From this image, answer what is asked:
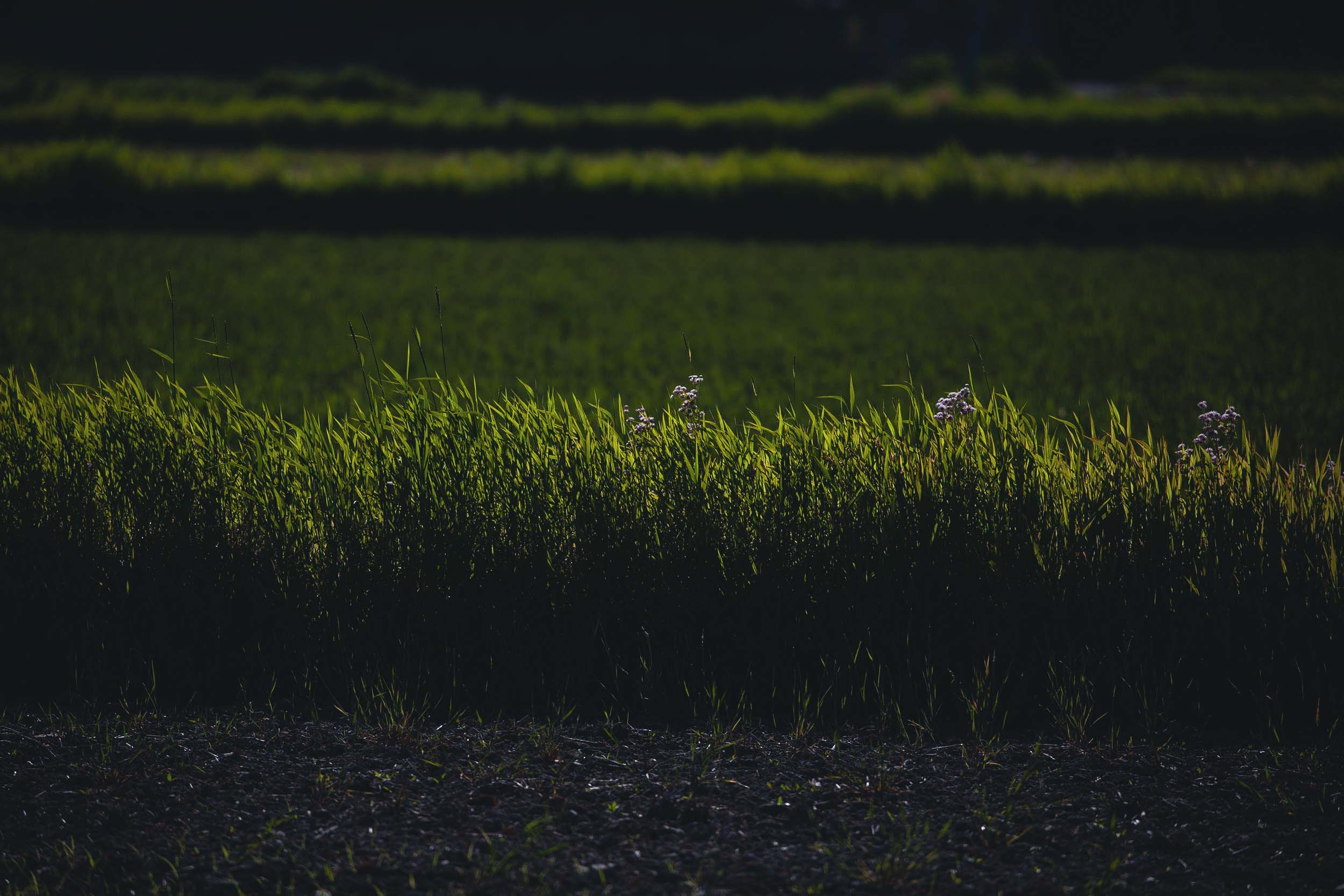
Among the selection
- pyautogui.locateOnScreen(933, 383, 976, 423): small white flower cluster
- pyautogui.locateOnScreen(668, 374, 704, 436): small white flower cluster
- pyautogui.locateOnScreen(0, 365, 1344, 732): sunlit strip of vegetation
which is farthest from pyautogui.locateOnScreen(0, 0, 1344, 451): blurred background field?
pyautogui.locateOnScreen(0, 365, 1344, 732): sunlit strip of vegetation

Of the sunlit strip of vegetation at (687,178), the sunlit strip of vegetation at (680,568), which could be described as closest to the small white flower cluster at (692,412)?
the sunlit strip of vegetation at (680,568)

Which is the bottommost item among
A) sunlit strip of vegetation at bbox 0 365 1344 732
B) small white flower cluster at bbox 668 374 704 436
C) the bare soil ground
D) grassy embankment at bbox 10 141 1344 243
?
the bare soil ground

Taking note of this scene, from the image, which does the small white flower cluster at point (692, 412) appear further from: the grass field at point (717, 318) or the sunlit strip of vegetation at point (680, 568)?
the grass field at point (717, 318)

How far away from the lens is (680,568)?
338cm

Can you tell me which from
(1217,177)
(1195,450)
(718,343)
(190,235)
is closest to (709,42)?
(1217,177)

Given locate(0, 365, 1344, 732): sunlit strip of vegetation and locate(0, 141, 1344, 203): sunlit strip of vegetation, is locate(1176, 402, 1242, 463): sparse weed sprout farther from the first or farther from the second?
locate(0, 141, 1344, 203): sunlit strip of vegetation

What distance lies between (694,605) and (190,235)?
14.0 meters

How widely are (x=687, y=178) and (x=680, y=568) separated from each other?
14.2 m

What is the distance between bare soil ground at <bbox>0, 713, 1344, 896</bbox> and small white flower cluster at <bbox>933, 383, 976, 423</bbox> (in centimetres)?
125

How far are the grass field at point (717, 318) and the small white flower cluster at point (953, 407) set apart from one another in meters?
1.99

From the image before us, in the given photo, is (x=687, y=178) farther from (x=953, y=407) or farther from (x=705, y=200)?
(x=953, y=407)

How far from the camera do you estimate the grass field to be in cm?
769

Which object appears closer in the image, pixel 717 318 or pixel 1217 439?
pixel 1217 439

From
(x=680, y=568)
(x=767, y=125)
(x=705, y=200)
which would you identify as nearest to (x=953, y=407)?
(x=680, y=568)
